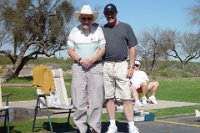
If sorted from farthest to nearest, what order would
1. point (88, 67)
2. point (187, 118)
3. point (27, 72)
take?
point (27, 72) → point (187, 118) → point (88, 67)

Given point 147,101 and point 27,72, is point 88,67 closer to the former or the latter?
point 147,101

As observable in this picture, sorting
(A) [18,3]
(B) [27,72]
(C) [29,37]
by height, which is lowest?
(B) [27,72]

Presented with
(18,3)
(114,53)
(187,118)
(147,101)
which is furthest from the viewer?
(18,3)

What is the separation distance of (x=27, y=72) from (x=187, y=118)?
2957cm

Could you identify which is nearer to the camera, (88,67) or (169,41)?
(88,67)

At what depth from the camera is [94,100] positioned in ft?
21.4

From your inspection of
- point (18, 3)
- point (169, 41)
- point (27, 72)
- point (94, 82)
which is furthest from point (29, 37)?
point (94, 82)

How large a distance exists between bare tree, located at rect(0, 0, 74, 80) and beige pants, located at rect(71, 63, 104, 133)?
81.6 feet

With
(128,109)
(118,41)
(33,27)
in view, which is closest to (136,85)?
(128,109)

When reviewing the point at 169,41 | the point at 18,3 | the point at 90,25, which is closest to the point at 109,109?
the point at 90,25

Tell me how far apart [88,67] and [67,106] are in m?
1.11

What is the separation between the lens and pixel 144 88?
11828mm

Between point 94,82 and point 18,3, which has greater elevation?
point 18,3

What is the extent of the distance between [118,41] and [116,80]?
640 millimetres
